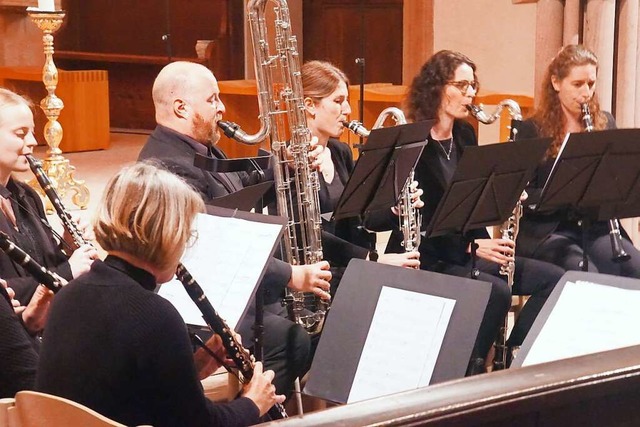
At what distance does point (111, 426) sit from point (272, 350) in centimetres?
171

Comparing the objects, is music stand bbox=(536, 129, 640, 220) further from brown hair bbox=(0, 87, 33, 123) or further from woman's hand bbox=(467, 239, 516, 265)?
brown hair bbox=(0, 87, 33, 123)

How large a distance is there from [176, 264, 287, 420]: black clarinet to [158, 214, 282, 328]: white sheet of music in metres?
0.23

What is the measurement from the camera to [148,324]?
1.91 meters

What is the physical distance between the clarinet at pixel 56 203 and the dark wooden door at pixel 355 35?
732cm

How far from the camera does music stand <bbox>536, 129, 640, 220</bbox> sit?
3.54m

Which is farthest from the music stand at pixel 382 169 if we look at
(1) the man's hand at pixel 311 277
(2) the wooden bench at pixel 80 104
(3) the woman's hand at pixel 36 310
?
(2) the wooden bench at pixel 80 104

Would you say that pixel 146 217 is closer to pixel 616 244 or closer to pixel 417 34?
pixel 616 244

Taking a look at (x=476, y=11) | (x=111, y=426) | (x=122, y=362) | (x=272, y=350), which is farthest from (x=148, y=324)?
(x=476, y=11)

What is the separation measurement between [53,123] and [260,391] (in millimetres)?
4522

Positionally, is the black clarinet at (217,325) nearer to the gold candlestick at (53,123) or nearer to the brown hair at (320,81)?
the brown hair at (320,81)

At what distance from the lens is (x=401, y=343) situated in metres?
2.48

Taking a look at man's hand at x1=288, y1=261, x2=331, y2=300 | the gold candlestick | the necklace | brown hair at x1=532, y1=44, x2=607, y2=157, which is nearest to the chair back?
man's hand at x1=288, y1=261, x2=331, y2=300

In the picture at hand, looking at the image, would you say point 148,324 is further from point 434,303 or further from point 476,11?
point 476,11

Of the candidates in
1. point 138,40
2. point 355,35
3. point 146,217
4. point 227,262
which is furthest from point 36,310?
point 138,40
